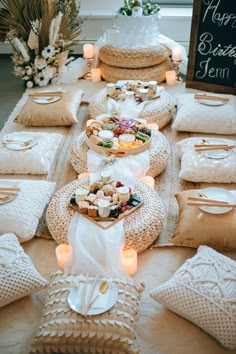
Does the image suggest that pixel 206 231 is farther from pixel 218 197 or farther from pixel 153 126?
pixel 153 126

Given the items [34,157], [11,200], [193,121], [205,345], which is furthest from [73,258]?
[193,121]

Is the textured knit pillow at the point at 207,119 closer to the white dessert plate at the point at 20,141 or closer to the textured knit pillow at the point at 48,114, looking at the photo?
the textured knit pillow at the point at 48,114

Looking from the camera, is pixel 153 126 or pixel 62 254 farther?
pixel 153 126

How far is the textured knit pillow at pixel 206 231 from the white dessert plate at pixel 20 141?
3.45ft

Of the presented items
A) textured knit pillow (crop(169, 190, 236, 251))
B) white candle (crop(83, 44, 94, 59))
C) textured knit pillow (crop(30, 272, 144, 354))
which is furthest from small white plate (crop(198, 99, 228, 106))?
textured knit pillow (crop(30, 272, 144, 354))

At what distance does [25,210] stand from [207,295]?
929mm

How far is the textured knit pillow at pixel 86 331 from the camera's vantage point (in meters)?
1.45

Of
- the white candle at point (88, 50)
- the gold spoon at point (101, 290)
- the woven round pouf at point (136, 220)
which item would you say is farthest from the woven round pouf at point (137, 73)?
the gold spoon at point (101, 290)

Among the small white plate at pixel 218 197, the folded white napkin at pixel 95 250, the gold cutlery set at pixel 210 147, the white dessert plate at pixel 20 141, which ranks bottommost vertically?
the folded white napkin at pixel 95 250

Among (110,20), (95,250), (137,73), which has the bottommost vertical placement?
(95,250)

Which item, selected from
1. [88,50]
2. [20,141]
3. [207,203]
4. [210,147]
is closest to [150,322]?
[207,203]

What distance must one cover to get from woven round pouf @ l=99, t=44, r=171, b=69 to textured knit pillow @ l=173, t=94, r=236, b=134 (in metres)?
0.77

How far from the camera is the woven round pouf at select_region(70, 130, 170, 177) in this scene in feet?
8.01

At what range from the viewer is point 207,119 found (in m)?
2.78
